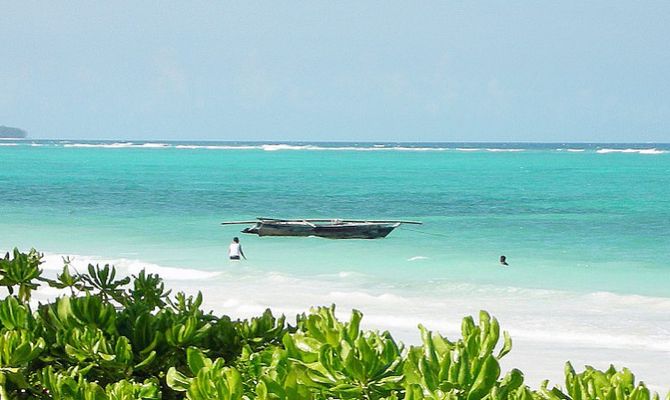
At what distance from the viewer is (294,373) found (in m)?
1.58

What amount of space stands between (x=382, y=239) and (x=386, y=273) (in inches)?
238

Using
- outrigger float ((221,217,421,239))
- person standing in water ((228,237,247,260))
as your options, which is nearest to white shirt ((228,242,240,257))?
person standing in water ((228,237,247,260))

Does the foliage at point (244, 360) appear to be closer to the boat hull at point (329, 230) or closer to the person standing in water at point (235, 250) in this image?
the person standing in water at point (235, 250)

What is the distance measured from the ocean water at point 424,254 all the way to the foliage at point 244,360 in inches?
341

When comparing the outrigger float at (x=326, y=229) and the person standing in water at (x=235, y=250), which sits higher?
the outrigger float at (x=326, y=229)

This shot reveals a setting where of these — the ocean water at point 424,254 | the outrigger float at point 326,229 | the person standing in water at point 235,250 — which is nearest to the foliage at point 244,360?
the ocean water at point 424,254

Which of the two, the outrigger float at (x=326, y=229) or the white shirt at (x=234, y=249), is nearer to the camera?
the white shirt at (x=234, y=249)

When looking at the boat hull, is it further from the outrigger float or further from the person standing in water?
the person standing in water

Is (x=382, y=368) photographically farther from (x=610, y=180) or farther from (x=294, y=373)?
(x=610, y=180)

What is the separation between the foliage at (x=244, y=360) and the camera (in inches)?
59.7

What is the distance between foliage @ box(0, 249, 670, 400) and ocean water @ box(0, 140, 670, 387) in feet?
28.4

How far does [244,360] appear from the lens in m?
2.06

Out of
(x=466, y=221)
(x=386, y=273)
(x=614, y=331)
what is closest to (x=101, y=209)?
(x=466, y=221)

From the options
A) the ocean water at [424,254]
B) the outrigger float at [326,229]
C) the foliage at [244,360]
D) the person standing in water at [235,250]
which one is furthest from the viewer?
the outrigger float at [326,229]
